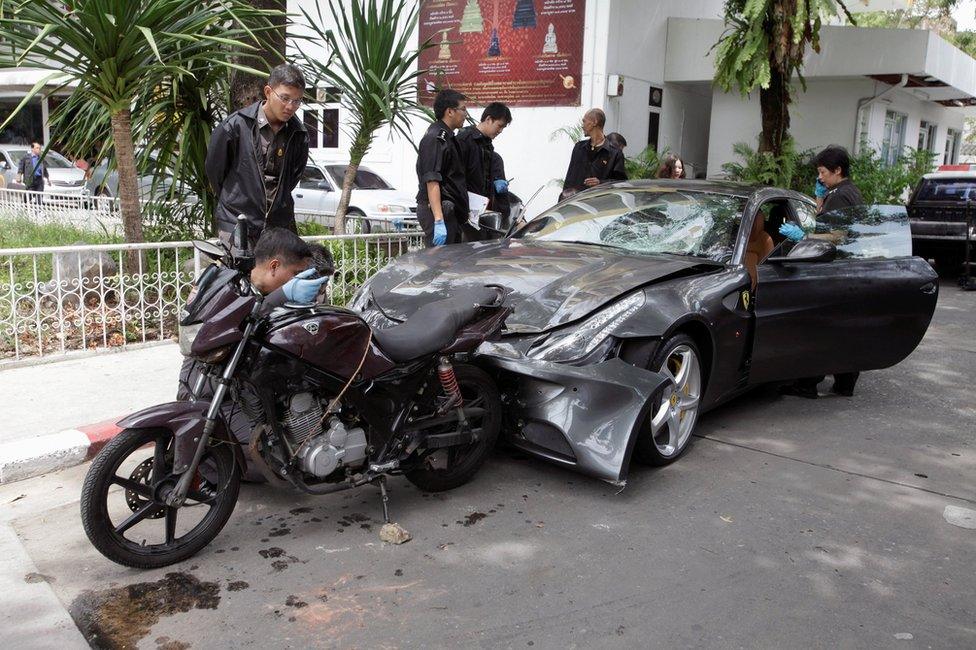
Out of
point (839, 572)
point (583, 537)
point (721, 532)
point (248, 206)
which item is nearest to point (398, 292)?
point (248, 206)

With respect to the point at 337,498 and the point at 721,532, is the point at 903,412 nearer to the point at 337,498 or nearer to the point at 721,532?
the point at 721,532

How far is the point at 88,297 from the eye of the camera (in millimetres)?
6582

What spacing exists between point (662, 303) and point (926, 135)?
1957cm

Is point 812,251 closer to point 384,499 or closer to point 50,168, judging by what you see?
point 384,499

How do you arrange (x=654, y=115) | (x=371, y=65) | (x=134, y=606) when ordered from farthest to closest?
(x=654, y=115), (x=371, y=65), (x=134, y=606)

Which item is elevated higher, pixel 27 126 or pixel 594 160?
pixel 27 126

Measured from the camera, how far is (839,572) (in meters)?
3.44

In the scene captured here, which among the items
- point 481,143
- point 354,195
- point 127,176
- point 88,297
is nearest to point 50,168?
point 354,195

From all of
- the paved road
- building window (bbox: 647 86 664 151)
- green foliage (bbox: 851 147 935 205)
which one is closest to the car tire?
the paved road

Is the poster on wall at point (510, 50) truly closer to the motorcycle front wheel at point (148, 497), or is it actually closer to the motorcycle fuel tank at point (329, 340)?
the motorcycle fuel tank at point (329, 340)

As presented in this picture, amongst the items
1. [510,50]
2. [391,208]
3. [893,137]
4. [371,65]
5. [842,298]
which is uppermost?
[510,50]

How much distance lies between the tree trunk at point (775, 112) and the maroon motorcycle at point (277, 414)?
1021cm

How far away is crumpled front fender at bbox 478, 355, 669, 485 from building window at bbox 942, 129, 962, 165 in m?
23.7

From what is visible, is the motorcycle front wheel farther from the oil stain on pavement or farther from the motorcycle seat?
the motorcycle seat
